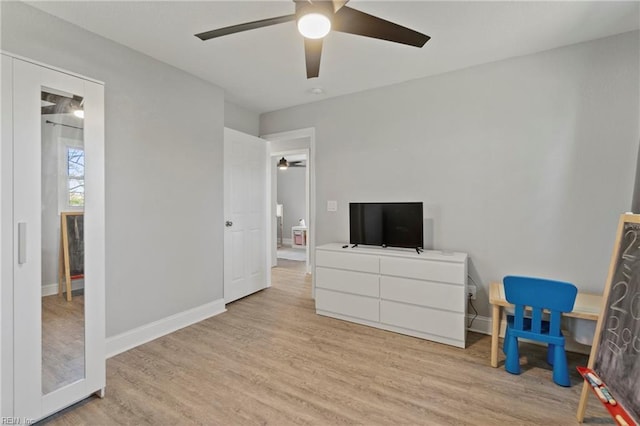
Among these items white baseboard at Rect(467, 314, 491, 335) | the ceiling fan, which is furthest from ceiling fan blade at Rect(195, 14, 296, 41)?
white baseboard at Rect(467, 314, 491, 335)

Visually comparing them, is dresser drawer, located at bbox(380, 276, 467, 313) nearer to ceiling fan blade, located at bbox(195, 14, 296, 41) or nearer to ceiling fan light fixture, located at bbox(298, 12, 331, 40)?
ceiling fan light fixture, located at bbox(298, 12, 331, 40)

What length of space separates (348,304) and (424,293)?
2.76 feet

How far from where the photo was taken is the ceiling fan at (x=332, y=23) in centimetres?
151

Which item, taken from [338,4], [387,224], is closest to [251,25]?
[338,4]

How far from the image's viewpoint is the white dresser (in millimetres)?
2627

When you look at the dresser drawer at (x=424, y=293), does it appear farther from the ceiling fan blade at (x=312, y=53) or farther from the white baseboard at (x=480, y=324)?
the ceiling fan blade at (x=312, y=53)

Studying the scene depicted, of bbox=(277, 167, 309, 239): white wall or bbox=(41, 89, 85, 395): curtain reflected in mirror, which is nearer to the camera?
bbox=(41, 89, 85, 395): curtain reflected in mirror

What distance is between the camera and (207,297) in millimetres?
3314

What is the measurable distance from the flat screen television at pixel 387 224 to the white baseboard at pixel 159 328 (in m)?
1.82

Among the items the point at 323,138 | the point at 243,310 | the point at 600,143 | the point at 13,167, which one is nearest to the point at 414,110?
the point at 323,138

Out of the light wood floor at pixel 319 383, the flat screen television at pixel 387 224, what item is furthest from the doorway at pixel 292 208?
the light wood floor at pixel 319 383

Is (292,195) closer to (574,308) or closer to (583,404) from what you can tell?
(574,308)

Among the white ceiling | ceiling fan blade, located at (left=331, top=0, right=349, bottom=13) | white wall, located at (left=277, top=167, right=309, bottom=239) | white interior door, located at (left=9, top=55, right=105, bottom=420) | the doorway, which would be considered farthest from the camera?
white wall, located at (left=277, top=167, right=309, bottom=239)

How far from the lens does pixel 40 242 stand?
167 centimetres
